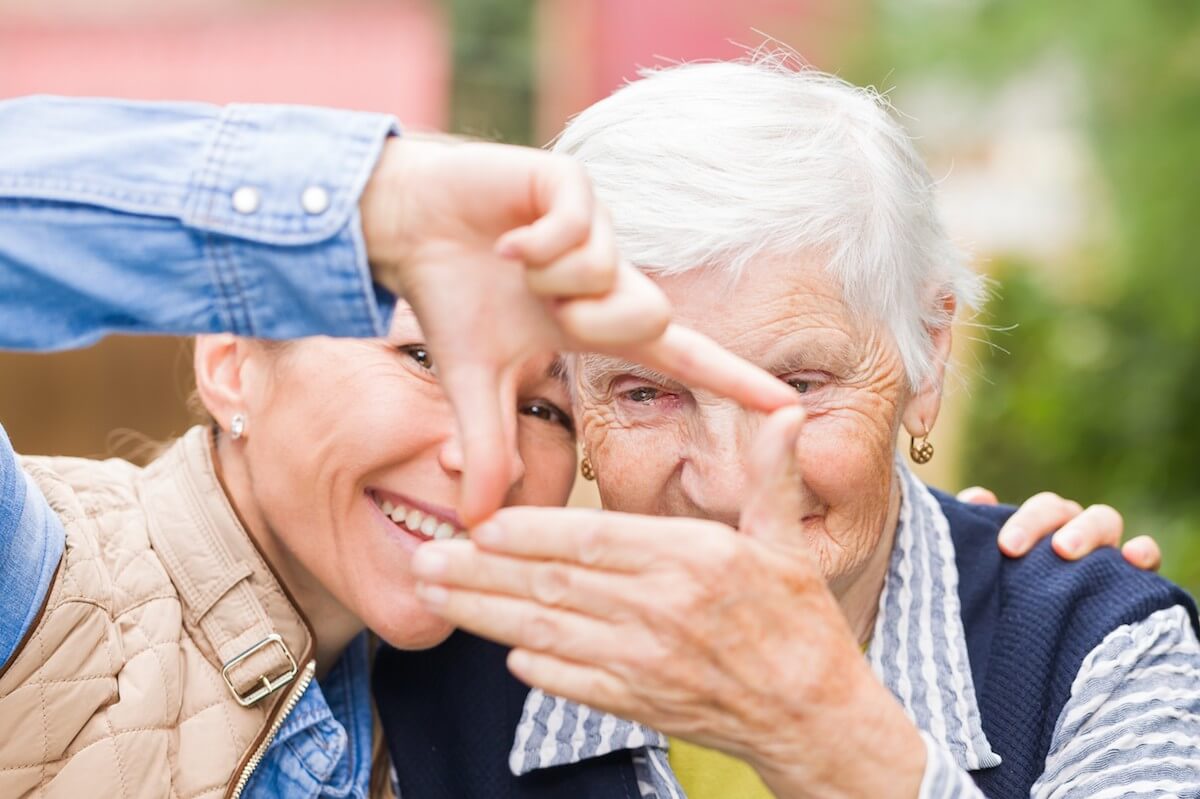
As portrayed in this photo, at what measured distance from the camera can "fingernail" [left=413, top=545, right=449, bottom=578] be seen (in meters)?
1.56

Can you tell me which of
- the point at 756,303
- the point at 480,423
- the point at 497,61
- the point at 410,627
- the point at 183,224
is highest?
the point at 183,224

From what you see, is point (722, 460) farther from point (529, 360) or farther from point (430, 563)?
point (430, 563)

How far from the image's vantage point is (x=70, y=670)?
191cm

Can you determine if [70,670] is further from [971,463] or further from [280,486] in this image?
[971,463]

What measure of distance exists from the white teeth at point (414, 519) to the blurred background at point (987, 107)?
3561 millimetres

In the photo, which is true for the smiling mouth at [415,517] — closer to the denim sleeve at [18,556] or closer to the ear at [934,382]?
the denim sleeve at [18,556]

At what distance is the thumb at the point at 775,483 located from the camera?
157 cm

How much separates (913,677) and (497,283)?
3.98 ft

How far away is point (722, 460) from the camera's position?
6.97 feet

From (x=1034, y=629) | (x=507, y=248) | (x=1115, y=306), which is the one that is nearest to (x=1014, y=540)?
(x=1034, y=629)

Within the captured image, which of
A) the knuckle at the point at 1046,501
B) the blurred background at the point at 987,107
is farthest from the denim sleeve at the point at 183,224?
the blurred background at the point at 987,107

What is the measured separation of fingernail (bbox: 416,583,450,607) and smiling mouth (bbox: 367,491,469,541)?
2.22ft

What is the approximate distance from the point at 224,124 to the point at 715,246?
83cm

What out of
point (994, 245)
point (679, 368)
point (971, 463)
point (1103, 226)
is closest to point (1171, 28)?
point (1103, 226)
